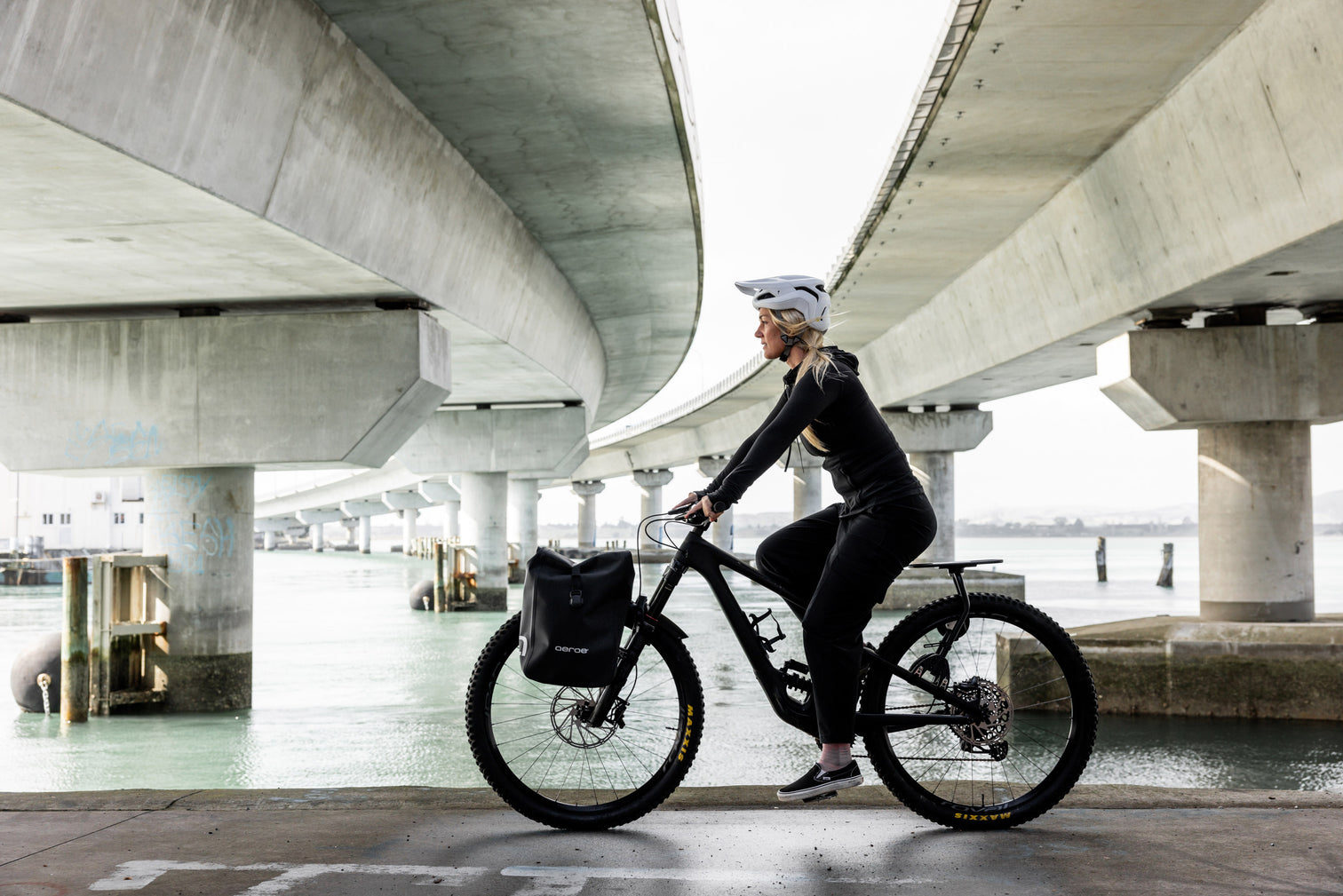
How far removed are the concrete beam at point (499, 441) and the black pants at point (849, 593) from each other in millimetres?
26712

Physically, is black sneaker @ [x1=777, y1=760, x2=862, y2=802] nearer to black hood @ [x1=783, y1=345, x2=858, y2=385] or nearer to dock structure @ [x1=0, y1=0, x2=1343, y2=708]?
black hood @ [x1=783, y1=345, x2=858, y2=385]

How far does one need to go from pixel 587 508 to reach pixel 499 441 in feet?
184

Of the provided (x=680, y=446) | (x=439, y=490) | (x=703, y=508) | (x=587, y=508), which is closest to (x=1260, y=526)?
(x=703, y=508)

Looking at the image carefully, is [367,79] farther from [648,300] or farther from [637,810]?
[648,300]

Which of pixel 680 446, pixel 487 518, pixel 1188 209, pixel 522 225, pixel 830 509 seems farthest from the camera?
pixel 680 446

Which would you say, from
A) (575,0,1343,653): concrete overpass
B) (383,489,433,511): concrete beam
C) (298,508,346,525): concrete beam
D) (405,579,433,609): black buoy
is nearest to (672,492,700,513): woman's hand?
(575,0,1343,653): concrete overpass

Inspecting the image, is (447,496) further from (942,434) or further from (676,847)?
(676,847)

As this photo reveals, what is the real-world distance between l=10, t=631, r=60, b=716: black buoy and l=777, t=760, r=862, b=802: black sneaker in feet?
40.3

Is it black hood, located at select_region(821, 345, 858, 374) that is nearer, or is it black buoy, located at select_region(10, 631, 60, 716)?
black hood, located at select_region(821, 345, 858, 374)

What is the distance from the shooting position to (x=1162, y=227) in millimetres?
13289

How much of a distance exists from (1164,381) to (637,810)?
1174cm

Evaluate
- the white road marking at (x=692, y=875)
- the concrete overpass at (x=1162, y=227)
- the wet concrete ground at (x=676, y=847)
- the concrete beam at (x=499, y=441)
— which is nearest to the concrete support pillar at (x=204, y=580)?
the concrete overpass at (x=1162, y=227)

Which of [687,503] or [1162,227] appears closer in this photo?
[687,503]

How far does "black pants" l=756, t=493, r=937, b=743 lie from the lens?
16.2ft
